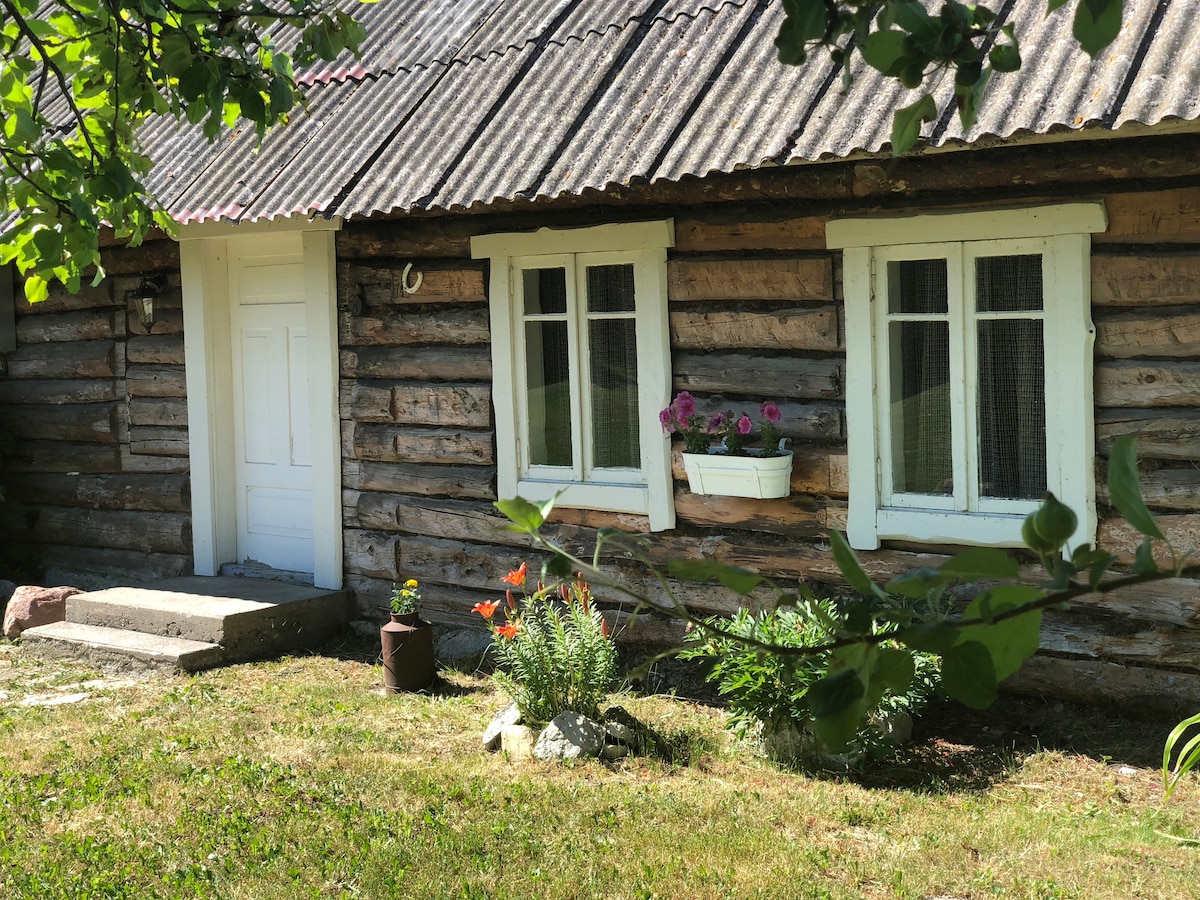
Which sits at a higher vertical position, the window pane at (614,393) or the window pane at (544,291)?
the window pane at (544,291)

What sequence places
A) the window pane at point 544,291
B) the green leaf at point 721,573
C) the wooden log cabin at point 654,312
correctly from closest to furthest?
the green leaf at point 721,573, the wooden log cabin at point 654,312, the window pane at point 544,291

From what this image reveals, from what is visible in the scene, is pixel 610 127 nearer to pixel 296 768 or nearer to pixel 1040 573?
pixel 1040 573

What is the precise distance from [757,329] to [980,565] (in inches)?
219

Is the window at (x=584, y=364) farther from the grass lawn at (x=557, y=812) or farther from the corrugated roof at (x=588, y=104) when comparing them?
the grass lawn at (x=557, y=812)

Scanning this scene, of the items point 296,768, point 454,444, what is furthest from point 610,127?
point 296,768

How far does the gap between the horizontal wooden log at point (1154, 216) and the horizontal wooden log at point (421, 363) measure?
349cm

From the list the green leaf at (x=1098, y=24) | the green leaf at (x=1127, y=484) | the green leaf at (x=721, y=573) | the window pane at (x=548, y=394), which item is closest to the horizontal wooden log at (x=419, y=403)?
the window pane at (x=548, y=394)

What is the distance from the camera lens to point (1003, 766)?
5.44 m

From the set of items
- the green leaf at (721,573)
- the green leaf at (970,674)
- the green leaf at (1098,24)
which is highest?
the green leaf at (1098,24)

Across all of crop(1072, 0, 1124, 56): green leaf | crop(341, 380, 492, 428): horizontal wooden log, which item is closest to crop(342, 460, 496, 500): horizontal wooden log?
crop(341, 380, 492, 428): horizontal wooden log

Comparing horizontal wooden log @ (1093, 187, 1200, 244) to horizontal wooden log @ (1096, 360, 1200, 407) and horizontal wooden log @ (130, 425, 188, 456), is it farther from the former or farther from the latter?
horizontal wooden log @ (130, 425, 188, 456)

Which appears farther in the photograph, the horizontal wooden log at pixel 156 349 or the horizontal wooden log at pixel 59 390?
the horizontal wooden log at pixel 59 390

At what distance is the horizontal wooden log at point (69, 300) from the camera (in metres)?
9.46

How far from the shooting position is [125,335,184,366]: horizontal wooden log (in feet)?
29.7
